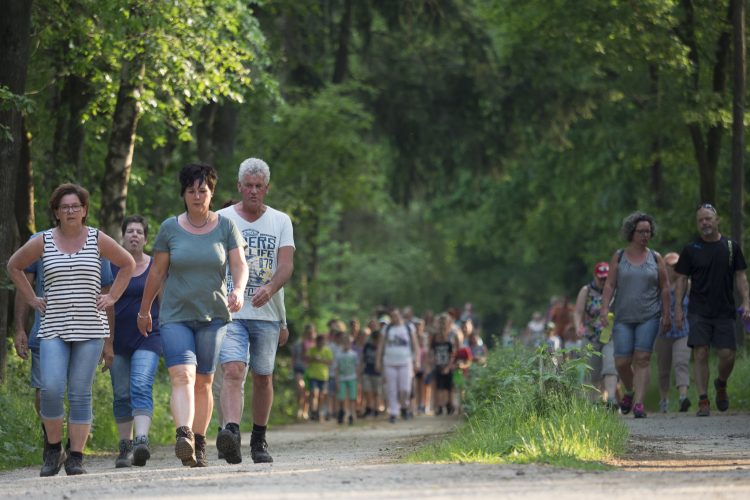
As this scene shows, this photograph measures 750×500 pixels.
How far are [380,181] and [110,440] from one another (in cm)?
1836

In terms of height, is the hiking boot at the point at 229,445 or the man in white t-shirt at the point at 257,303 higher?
the man in white t-shirt at the point at 257,303

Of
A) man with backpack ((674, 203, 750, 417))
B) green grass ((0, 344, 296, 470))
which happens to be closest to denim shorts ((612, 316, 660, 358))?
man with backpack ((674, 203, 750, 417))

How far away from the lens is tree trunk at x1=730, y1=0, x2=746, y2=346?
72.6 feet

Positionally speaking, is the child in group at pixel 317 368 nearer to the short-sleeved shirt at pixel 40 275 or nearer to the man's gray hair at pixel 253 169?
the short-sleeved shirt at pixel 40 275

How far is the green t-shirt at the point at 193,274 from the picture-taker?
10.7m

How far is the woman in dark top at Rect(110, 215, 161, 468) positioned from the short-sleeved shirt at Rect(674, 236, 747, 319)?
6270 mm

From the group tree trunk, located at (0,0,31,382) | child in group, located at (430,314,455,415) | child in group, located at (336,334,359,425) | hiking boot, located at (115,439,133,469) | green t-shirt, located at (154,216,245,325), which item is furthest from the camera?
child in group, located at (336,334,359,425)

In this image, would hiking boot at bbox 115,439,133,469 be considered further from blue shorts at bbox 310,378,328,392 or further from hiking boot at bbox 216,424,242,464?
blue shorts at bbox 310,378,328,392

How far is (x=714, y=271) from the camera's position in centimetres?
1659

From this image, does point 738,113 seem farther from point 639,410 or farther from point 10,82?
point 10,82

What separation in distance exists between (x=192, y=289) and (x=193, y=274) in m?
0.10

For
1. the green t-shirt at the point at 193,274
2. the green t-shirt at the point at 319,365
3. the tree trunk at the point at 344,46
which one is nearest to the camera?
the green t-shirt at the point at 193,274

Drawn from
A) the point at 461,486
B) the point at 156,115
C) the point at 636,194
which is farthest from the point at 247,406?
the point at 461,486

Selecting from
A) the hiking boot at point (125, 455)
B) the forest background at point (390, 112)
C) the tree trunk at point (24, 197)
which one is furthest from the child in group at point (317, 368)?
the hiking boot at point (125, 455)
